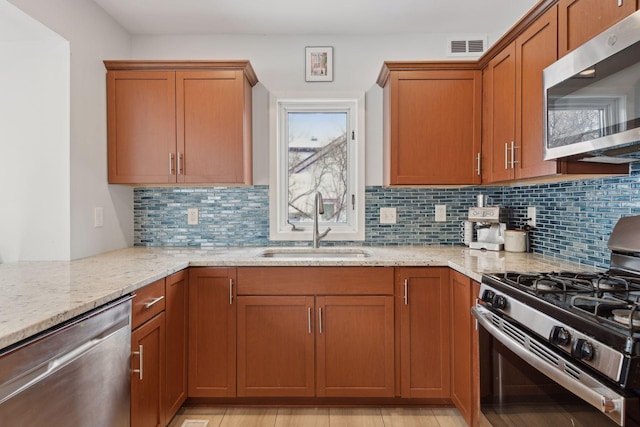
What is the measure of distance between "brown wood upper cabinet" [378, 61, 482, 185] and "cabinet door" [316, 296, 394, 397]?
0.85 meters

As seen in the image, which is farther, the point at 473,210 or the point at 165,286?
the point at 473,210

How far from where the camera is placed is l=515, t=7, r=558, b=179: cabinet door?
1680mm

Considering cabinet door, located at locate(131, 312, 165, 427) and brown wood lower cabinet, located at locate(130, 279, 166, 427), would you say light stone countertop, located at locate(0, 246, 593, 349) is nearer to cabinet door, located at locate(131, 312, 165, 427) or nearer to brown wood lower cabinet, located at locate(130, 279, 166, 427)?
brown wood lower cabinet, located at locate(130, 279, 166, 427)

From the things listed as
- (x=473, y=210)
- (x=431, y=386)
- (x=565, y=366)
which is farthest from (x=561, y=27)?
(x=431, y=386)

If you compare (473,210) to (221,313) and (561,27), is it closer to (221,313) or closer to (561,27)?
(561,27)

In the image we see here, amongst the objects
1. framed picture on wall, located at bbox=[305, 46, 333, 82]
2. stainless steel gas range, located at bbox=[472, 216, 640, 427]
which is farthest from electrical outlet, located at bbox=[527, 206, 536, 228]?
framed picture on wall, located at bbox=[305, 46, 333, 82]

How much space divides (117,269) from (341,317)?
3.84ft

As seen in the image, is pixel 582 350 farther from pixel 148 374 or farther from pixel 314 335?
pixel 148 374

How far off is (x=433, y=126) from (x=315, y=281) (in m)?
1.25

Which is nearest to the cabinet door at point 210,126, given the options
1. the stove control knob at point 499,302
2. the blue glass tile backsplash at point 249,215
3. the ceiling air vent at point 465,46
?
the blue glass tile backsplash at point 249,215

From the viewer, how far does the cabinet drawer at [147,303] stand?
153cm

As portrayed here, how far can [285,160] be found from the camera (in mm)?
2777

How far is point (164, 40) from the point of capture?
2.74 metres

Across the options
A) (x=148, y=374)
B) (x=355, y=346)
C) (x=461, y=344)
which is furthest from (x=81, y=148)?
(x=461, y=344)
